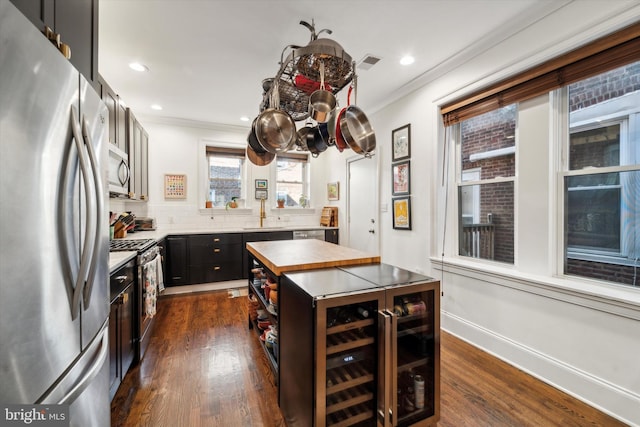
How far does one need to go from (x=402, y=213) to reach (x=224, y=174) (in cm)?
313

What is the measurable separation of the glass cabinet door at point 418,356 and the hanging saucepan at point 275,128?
1396 mm

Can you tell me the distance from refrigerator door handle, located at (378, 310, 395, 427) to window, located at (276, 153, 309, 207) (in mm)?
4070

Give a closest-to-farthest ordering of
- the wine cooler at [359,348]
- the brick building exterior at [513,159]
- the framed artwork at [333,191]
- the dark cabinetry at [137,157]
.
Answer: the wine cooler at [359,348], the brick building exterior at [513,159], the dark cabinetry at [137,157], the framed artwork at [333,191]

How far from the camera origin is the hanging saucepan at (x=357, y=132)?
1.97m

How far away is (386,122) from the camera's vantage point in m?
3.62

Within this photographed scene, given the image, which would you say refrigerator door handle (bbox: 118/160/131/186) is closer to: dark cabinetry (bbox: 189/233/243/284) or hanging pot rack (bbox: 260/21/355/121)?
dark cabinetry (bbox: 189/233/243/284)

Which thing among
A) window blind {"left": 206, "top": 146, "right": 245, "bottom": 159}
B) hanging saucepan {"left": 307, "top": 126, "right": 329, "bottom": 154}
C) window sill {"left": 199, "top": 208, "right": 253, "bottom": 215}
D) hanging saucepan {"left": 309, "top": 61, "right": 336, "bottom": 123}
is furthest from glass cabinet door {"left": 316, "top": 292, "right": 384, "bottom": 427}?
window blind {"left": 206, "top": 146, "right": 245, "bottom": 159}

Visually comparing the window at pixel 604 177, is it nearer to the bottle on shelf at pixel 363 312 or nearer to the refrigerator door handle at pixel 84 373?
the bottle on shelf at pixel 363 312

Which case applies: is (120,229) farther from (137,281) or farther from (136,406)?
Result: (136,406)

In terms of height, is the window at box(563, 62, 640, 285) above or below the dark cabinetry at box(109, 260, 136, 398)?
above

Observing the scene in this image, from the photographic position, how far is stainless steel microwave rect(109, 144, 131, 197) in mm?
2403

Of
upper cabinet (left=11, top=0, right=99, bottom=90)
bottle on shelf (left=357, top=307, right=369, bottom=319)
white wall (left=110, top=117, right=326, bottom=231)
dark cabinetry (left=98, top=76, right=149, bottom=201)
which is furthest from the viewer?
white wall (left=110, top=117, right=326, bottom=231)

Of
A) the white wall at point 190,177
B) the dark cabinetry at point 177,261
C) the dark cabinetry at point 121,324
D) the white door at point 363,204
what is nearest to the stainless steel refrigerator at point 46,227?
the dark cabinetry at point 121,324

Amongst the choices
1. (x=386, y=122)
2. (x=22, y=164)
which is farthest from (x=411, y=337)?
(x=386, y=122)
